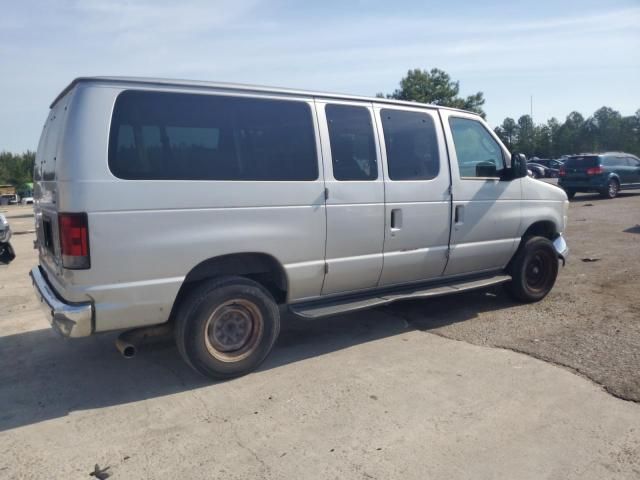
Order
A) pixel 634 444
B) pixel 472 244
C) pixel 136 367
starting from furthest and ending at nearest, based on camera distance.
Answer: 1. pixel 472 244
2. pixel 136 367
3. pixel 634 444

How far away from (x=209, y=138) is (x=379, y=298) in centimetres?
218

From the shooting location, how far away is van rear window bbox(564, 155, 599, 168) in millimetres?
18703

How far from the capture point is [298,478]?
2.91 meters

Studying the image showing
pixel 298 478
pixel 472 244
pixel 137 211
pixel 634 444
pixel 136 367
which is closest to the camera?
pixel 298 478

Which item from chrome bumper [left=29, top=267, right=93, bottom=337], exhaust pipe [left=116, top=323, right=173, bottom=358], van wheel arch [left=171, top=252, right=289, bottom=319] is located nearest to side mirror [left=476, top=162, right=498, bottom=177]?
van wheel arch [left=171, top=252, right=289, bottom=319]

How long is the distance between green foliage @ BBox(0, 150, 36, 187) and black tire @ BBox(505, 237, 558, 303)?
7809 centimetres

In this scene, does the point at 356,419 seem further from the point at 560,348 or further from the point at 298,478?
the point at 560,348

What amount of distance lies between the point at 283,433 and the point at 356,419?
1.67ft

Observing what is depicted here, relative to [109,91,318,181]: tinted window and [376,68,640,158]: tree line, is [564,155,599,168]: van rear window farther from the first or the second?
[376,68,640,158]: tree line

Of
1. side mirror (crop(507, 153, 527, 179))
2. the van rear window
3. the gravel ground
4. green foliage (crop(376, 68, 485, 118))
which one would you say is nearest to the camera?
the gravel ground

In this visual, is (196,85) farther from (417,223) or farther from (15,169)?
(15,169)

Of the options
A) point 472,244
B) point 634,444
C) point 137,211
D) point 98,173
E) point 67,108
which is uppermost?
point 67,108

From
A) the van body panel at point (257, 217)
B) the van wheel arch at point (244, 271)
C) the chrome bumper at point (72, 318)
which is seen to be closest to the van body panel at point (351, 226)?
the van body panel at point (257, 217)

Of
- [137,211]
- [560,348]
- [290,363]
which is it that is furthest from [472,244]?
[137,211]
